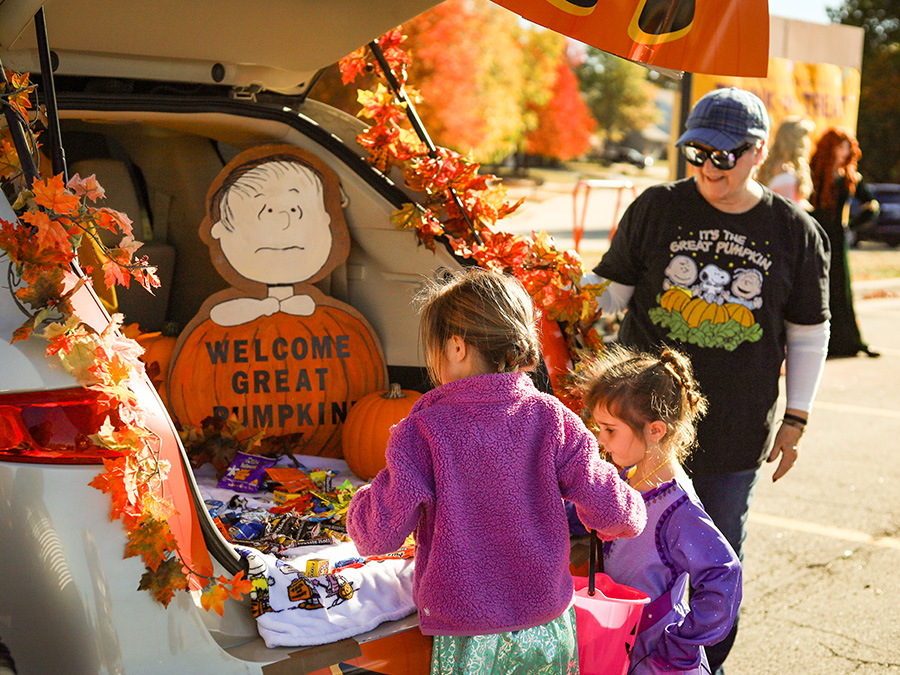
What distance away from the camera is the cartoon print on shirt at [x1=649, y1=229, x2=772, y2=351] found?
9.82 ft

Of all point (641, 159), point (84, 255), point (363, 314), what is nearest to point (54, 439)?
point (84, 255)

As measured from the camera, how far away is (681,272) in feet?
10.1

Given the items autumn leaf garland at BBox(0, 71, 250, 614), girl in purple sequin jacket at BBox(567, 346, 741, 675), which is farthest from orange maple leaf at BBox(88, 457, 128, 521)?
girl in purple sequin jacket at BBox(567, 346, 741, 675)

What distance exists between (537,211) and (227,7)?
85.7ft

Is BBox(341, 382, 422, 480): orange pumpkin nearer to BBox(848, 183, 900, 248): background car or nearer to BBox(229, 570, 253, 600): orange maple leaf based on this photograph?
BBox(229, 570, 253, 600): orange maple leaf

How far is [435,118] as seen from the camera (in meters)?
18.6

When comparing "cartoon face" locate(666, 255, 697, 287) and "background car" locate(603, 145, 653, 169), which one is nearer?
"cartoon face" locate(666, 255, 697, 287)

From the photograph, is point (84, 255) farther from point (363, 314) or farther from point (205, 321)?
point (363, 314)

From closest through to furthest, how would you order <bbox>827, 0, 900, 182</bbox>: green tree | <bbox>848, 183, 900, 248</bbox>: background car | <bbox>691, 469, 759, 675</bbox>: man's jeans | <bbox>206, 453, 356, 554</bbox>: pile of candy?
<bbox>206, 453, 356, 554</bbox>: pile of candy, <bbox>691, 469, 759, 675</bbox>: man's jeans, <bbox>848, 183, 900, 248</bbox>: background car, <bbox>827, 0, 900, 182</bbox>: green tree

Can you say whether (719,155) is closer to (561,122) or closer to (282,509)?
(282,509)

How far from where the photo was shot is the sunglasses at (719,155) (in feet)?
9.61

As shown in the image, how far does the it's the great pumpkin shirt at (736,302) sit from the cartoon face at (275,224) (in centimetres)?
129

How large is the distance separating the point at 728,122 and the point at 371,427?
5.19 ft

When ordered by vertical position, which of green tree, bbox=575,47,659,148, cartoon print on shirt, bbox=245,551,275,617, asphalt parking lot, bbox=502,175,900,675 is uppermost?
green tree, bbox=575,47,659,148
